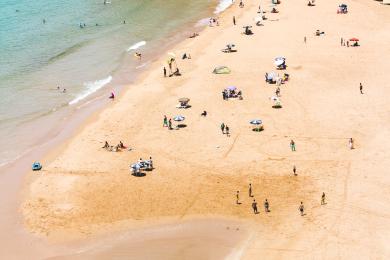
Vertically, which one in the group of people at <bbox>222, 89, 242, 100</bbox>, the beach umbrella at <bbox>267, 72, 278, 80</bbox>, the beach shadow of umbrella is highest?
the beach umbrella at <bbox>267, 72, 278, 80</bbox>

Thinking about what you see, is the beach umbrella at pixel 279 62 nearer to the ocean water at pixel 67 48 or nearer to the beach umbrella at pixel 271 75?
the beach umbrella at pixel 271 75

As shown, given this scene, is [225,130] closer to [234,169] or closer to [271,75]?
[234,169]

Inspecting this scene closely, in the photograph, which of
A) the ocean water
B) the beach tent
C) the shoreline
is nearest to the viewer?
the shoreline

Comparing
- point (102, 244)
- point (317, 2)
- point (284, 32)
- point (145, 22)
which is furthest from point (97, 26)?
point (102, 244)

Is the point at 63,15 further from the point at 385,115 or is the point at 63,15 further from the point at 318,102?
the point at 385,115

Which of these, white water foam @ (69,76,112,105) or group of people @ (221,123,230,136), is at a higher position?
group of people @ (221,123,230,136)

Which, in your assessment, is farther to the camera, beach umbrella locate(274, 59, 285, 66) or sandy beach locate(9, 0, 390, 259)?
beach umbrella locate(274, 59, 285, 66)

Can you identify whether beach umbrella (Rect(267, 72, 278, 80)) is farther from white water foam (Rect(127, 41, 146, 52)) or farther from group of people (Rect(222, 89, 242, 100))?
white water foam (Rect(127, 41, 146, 52))

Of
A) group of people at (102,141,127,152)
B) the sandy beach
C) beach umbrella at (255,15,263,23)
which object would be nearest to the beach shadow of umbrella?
the sandy beach
